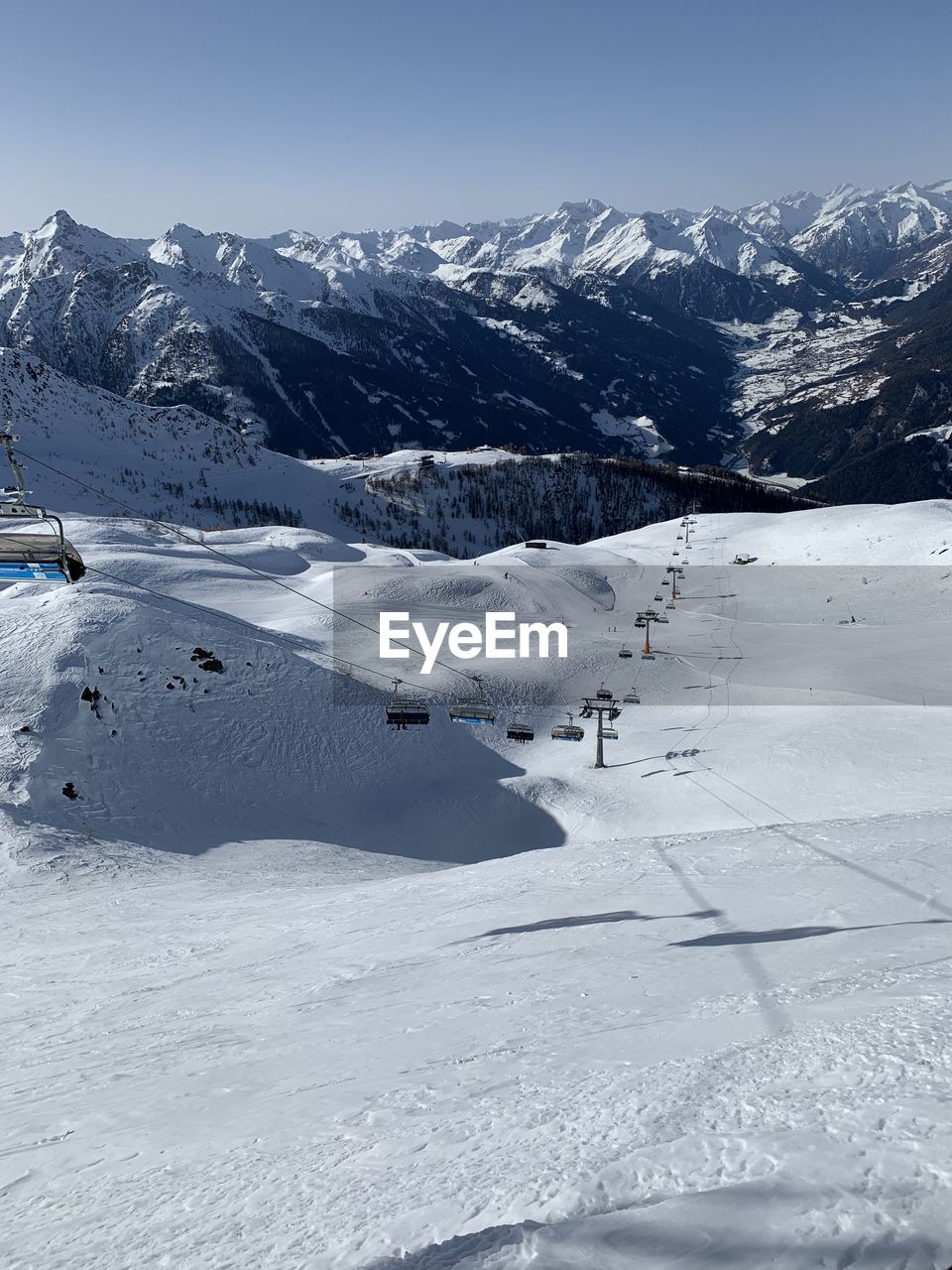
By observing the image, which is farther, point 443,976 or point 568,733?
point 568,733

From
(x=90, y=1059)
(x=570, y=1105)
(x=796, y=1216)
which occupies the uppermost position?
(x=796, y=1216)

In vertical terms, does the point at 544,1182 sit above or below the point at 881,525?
below

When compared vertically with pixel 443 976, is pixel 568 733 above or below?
below

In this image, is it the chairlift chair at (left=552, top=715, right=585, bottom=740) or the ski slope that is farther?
the chairlift chair at (left=552, top=715, right=585, bottom=740)

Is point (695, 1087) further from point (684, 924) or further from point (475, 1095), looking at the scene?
point (684, 924)

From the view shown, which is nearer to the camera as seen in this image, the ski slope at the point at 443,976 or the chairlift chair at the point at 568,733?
the ski slope at the point at 443,976

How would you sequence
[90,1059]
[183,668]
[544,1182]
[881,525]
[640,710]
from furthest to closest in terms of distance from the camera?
[881,525]
[640,710]
[183,668]
[90,1059]
[544,1182]

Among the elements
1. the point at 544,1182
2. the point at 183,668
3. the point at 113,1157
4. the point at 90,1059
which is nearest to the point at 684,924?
the point at 544,1182

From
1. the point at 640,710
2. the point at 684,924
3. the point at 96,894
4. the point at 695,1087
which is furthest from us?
the point at 640,710
